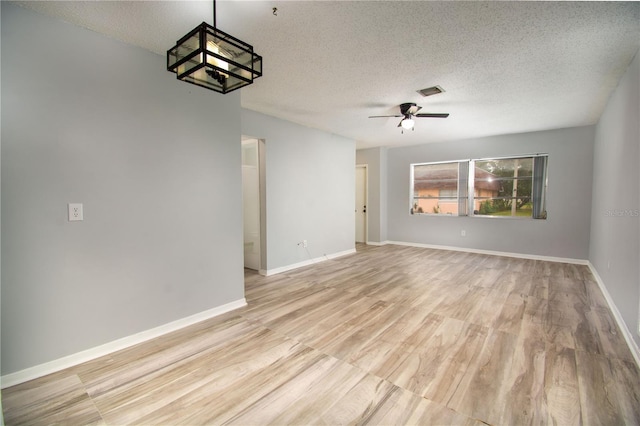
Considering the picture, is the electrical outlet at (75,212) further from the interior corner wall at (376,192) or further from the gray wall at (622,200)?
the interior corner wall at (376,192)

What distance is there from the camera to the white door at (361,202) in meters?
7.46

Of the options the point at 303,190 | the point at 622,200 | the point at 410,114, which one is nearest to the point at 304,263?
the point at 303,190

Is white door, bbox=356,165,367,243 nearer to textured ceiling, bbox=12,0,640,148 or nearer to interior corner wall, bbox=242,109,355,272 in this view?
interior corner wall, bbox=242,109,355,272

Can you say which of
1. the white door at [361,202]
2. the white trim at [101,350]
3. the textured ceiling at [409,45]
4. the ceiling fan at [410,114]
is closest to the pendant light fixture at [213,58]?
the textured ceiling at [409,45]

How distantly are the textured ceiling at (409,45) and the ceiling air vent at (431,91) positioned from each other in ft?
0.28

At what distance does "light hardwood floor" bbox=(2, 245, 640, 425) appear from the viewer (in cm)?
165

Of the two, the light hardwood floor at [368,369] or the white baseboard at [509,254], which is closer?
the light hardwood floor at [368,369]

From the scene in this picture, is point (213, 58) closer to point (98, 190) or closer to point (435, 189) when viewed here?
point (98, 190)

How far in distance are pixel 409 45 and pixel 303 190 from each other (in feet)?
9.95

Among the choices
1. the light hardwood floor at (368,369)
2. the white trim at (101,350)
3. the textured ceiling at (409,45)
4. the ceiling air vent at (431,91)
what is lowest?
the light hardwood floor at (368,369)

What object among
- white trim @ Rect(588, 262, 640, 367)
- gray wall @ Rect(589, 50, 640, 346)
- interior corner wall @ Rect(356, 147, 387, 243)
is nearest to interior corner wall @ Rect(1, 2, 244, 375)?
white trim @ Rect(588, 262, 640, 367)

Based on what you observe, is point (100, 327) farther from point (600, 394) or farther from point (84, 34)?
point (600, 394)

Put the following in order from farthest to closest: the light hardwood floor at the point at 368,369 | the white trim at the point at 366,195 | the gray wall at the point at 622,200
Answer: the white trim at the point at 366,195 → the gray wall at the point at 622,200 → the light hardwood floor at the point at 368,369

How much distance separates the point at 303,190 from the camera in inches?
200
